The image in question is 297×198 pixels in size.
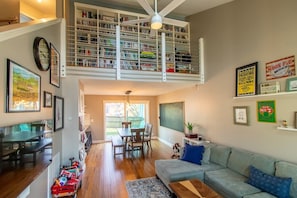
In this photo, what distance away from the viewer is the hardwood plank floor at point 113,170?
→ 123 inches

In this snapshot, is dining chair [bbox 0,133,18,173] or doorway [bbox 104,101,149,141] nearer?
dining chair [bbox 0,133,18,173]

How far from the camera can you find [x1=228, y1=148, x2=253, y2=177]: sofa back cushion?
110 inches

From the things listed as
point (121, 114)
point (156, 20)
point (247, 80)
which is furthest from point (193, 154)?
point (121, 114)

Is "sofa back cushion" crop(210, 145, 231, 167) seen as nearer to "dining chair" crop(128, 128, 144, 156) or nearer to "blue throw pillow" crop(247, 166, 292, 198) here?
"blue throw pillow" crop(247, 166, 292, 198)

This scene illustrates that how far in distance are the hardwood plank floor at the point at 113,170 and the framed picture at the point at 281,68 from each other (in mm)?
3146

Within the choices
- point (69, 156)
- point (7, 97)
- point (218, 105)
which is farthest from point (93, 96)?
point (7, 97)

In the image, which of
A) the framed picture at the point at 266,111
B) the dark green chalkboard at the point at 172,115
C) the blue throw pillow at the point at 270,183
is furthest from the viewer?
the dark green chalkboard at the point at 172,115

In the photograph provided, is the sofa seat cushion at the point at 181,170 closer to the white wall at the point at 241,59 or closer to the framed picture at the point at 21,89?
the white wall at the point at 241,59

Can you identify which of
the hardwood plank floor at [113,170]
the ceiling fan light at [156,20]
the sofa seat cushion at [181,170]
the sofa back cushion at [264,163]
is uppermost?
the ceiling fan light at [156,20]

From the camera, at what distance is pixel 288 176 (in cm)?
221

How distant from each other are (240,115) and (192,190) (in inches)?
74.4

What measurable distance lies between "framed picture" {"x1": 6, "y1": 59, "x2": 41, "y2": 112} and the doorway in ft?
18.1

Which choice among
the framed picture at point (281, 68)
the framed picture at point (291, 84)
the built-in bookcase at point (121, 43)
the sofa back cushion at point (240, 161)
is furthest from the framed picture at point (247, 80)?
the built-in bookcase at point (121, 43)

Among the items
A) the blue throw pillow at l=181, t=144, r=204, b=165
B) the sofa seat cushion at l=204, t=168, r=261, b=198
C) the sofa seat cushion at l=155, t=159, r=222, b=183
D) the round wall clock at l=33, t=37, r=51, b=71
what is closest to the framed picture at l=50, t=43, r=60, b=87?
the round wall clock at l=33, t=37, r=51, b=71
